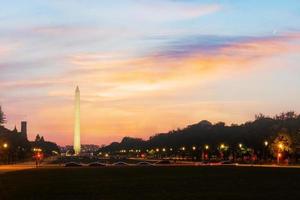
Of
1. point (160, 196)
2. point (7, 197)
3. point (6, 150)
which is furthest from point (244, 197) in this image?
point (6, 150)

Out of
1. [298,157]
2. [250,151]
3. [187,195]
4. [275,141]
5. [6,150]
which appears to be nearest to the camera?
[187,195]

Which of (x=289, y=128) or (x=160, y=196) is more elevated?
A: (x=289, y=128)

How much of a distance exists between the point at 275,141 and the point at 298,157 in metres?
13.8

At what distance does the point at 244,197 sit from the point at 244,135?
14666cm

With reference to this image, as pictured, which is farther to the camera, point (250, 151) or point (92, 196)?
point (250, 151)

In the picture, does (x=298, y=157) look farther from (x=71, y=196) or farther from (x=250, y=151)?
(x=71, y=196)

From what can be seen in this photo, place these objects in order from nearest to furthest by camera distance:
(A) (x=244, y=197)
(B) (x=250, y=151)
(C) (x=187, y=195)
→ (A) (x=244, y=197)
(C) (x=187, y=195)
(B) (x=250, y=151)

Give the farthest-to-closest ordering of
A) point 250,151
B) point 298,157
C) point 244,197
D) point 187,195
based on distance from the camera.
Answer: point 250,151 < point 298,157 < point 187,195 < point 244,197

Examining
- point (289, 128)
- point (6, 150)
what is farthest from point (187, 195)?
point (6, 150)

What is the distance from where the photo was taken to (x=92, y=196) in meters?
43.2

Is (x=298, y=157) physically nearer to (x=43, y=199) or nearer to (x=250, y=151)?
(x=250, y=151)

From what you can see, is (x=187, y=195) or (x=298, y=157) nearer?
(x=187, y=195)

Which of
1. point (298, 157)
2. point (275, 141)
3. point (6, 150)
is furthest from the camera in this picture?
point (6, 150)

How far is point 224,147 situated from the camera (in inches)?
7633
